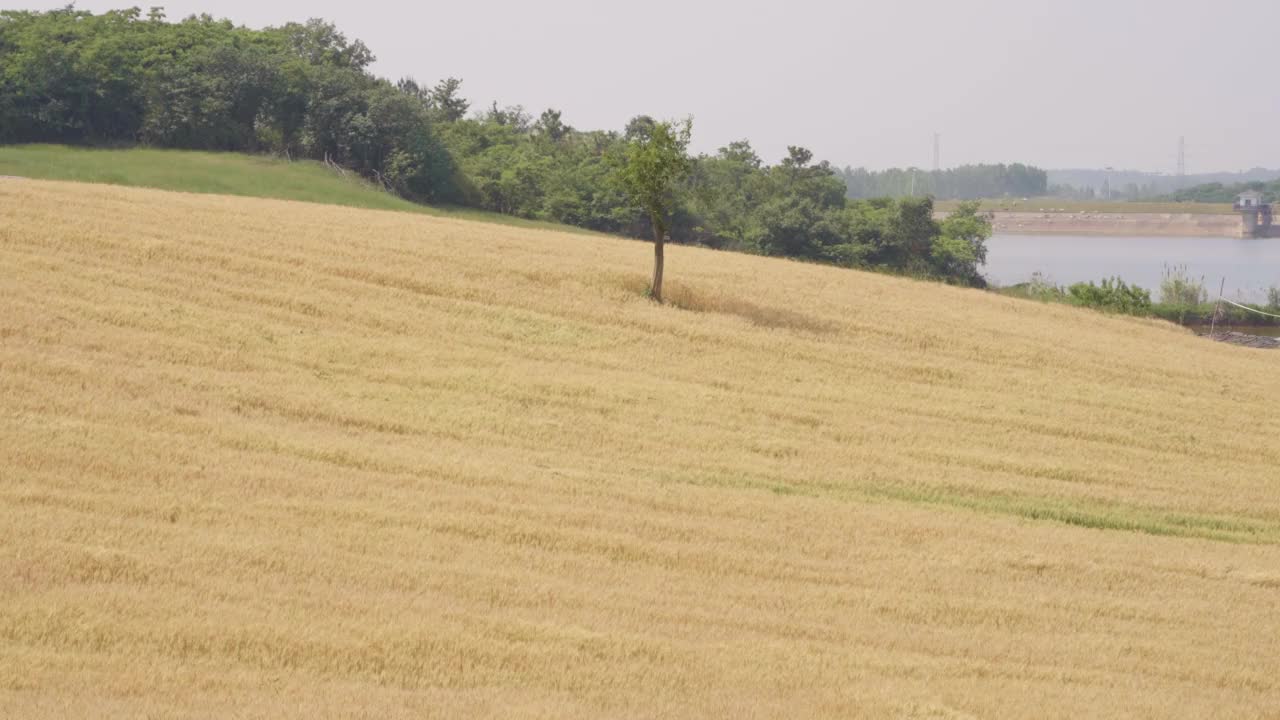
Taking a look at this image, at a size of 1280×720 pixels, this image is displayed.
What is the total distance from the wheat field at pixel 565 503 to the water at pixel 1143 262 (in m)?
64.9

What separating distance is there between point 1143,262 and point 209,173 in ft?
375

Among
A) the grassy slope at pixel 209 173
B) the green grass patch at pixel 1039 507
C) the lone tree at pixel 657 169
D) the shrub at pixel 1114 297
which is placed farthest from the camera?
the shrub at pixel 1114 297

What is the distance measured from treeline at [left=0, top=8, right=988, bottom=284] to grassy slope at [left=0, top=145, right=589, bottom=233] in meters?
3.34

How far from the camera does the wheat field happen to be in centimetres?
1198

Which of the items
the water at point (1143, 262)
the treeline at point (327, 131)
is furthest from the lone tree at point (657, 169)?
the water at point (1143, 262)

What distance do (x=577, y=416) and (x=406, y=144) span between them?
180 ft

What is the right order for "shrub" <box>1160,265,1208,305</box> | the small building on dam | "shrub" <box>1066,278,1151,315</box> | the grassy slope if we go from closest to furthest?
the grassy slope < "shrub" <box>1066,278,1151,315</box> < "shrub" <box>1160,265,1208,305</box> < the small building on dam

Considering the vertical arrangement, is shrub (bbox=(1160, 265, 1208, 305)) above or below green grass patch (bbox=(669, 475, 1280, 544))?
above

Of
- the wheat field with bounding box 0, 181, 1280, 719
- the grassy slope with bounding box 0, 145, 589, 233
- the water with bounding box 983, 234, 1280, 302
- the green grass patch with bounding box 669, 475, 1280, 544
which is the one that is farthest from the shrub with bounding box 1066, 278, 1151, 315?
the green grass patch with bounding box 669, 475, 1280, 544

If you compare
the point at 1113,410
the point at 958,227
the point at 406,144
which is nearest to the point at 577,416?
the point at 1113,410

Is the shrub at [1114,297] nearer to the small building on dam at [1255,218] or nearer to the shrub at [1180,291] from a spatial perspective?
the shrub at [1180,291]

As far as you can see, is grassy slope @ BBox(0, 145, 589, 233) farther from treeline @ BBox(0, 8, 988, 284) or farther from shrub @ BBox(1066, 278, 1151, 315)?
shrub @ BBox(1066, 278, 1151, 315)

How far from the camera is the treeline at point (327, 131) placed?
231 feet

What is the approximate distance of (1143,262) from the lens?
14775 cm
